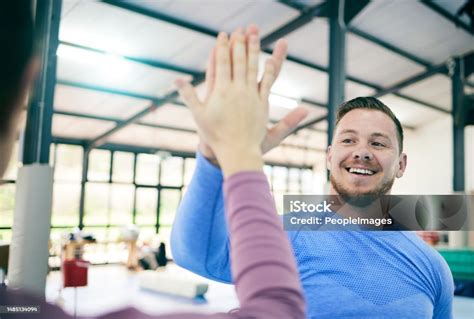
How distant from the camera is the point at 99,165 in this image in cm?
930

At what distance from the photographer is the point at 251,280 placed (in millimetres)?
354

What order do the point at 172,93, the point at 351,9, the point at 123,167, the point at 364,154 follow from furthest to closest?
the point at 123,167 < the point at 172,93 < the point at 351,9 < the point at 364,154

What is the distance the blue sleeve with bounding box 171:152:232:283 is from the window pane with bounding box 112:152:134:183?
888 cm

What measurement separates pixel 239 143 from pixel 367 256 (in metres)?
0.72

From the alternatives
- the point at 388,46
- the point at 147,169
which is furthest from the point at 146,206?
the point at 388,46

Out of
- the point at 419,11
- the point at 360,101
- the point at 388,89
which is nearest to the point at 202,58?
the point at 419,11

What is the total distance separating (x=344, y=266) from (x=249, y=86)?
0.70 m

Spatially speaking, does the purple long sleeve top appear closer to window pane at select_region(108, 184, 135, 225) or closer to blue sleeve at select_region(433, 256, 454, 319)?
blue sleeve at select_region(433, 256, 454, 319)

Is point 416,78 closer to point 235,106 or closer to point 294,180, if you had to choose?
point 294,180

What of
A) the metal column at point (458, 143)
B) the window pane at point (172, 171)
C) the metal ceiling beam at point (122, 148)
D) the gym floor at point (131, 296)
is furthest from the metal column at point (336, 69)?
the window pane at point (172, 171)

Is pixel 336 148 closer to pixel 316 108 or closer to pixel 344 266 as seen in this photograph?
pixel 344 266

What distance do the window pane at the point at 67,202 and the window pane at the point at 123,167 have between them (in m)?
0.80

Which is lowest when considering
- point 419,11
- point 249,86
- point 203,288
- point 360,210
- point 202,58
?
point 203,288

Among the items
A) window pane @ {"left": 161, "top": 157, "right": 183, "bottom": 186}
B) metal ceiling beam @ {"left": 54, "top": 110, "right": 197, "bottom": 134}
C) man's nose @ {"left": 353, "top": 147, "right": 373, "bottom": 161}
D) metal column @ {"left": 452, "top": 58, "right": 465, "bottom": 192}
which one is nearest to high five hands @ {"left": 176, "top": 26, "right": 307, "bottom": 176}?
man's nose @ {"left": 353, "top": 147, "right": 373, "bottom": 161}
